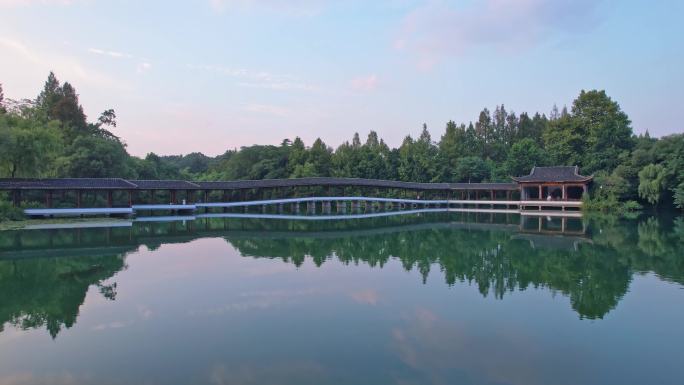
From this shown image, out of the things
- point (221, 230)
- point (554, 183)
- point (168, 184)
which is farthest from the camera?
point (554, 183)

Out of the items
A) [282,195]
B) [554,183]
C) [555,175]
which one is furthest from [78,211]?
[555,175]

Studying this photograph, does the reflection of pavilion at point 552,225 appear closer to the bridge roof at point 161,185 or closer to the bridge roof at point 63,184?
the bridge roof at point 161,185

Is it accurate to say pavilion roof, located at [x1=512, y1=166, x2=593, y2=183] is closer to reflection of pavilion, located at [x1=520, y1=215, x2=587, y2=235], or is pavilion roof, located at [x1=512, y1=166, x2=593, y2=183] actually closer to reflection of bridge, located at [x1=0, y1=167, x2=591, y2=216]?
reflection of bridge, located at [x1=0, y1=167, x2=591, y2=216]

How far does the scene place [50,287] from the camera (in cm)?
998

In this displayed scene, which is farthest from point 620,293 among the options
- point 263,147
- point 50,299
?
point 263,147

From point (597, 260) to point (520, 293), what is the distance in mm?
5334

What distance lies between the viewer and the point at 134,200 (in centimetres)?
3062

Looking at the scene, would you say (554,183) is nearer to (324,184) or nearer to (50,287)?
(324,184)

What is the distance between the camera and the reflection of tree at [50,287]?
7762 millimetres

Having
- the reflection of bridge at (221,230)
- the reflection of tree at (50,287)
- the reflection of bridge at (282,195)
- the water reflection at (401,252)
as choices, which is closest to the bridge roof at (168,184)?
the reflection of bridge at (282,195)

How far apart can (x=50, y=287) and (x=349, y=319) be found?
23.6ft

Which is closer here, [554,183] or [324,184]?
[324,184]

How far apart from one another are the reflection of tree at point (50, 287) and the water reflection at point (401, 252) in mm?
22

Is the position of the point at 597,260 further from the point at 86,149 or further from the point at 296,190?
the point at 86,149
